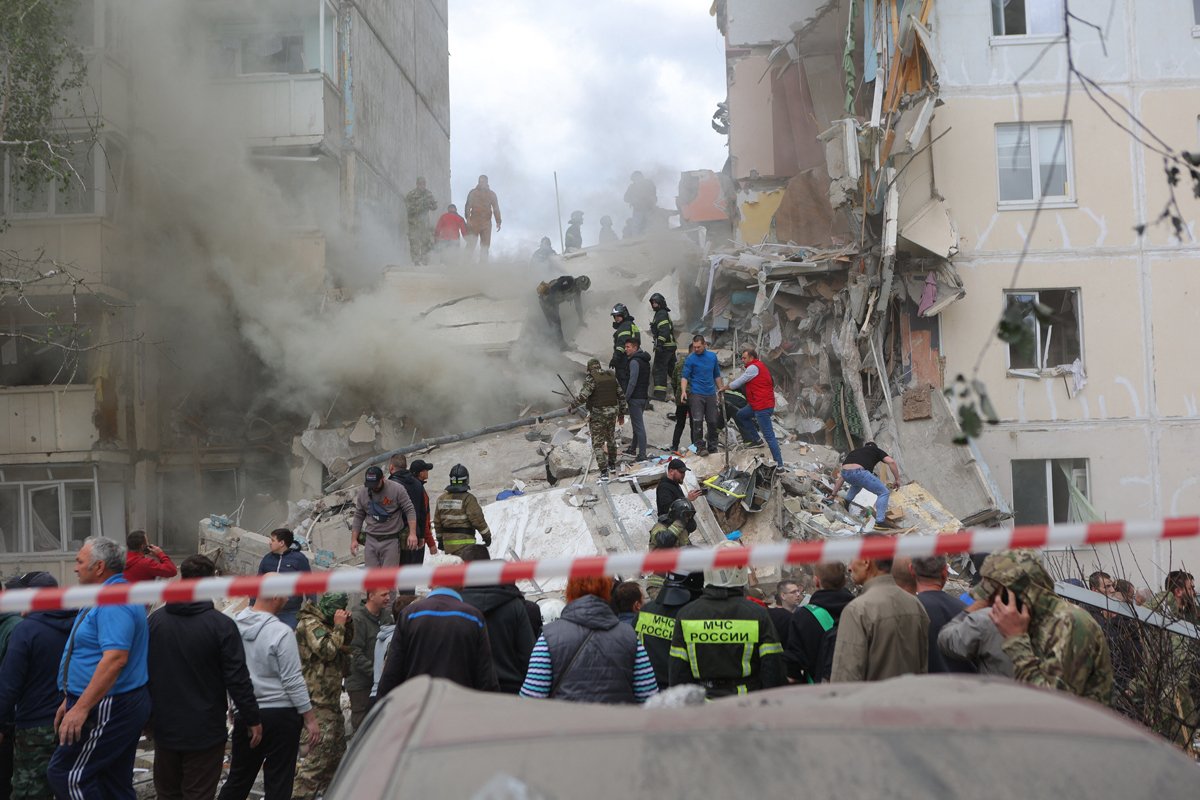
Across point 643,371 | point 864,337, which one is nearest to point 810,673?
point 643,371

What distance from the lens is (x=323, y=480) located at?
18.0 metres

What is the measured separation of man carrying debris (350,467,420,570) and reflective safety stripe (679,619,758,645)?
19.0 ft

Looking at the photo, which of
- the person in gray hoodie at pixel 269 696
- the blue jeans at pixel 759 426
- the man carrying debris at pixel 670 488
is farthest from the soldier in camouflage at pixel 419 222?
the person in gray hoodie at pixel 269 696

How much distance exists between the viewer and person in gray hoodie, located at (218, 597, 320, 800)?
5.52 m

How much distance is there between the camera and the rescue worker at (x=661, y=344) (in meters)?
13.9

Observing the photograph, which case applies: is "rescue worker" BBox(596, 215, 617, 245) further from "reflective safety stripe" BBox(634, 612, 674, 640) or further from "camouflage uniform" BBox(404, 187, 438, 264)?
"reflective safety stripe" BBox(634, 612, 674, 640)

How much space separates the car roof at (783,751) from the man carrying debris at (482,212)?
844 inches

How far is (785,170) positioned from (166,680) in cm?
2109

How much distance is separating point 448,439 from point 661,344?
181 inches

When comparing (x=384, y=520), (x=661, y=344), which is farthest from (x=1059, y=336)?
(x=384, y=520)

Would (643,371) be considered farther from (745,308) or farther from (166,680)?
(166,680)

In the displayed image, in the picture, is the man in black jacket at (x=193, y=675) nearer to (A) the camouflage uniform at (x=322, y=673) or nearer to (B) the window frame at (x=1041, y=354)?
(A) the camouflage uniform at (x=322, y=673)

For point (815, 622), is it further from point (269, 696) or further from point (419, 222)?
point (419, 222)

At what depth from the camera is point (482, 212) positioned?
22891 millimetres
